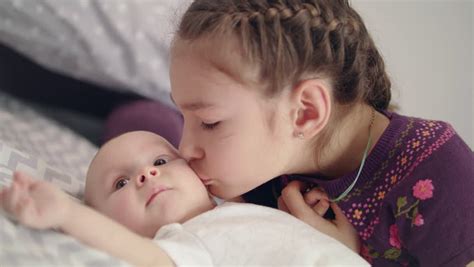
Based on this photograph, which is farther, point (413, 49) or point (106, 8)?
point (413, 49)

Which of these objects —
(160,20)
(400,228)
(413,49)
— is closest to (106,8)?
(160,20)

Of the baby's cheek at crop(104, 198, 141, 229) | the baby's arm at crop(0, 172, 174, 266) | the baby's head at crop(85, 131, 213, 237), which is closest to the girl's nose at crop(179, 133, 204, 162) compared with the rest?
the baby's head at crop(85, 131, 213, 237)

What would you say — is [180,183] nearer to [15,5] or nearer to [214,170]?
[214,170]

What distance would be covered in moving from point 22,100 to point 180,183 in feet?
2.14

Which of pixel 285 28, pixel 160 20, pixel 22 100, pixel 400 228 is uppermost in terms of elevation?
Result: pixel 285 28

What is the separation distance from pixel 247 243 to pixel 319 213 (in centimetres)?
25

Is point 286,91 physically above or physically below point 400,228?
above

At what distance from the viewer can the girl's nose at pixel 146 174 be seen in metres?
0.84

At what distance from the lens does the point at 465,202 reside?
0.87 meters

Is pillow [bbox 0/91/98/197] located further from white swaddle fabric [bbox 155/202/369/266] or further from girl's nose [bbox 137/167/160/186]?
white swaddle fabric [bbox 155/202/369/266]

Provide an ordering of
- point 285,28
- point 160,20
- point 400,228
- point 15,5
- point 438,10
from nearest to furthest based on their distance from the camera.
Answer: point 285,28 < point 400,228 < point 15,5 < point 160,20 < point 438,10

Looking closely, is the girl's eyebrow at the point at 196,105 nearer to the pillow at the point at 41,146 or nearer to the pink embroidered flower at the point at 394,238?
the pillow at the point at 41,146

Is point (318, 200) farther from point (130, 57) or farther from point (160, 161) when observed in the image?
point (130, 57)

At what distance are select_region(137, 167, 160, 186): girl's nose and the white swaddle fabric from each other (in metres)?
0.10
